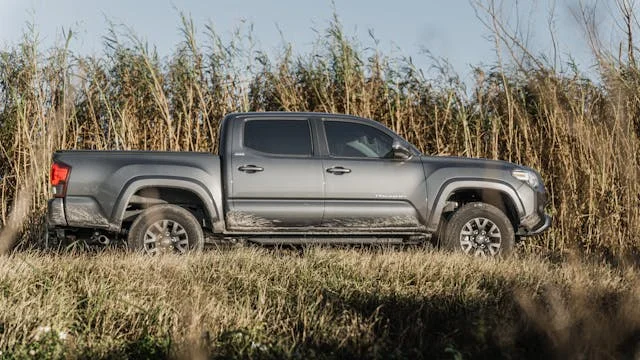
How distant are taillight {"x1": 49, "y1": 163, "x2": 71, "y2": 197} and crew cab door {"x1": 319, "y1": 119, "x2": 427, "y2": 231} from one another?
8.56ft

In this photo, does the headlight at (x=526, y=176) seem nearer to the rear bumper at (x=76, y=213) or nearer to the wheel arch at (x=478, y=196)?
the wheel arch at (x=478, y=196)

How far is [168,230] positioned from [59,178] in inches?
47.3

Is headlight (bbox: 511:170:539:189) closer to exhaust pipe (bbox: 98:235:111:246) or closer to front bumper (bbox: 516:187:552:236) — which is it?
front bumper (bbox: 516:187:552:236)

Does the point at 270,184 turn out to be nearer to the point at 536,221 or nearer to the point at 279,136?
the point at 279,136

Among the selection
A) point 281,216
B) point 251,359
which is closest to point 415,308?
point 251,359

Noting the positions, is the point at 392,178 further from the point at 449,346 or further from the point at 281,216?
the point at 449,346

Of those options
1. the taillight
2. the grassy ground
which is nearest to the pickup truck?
the taillight

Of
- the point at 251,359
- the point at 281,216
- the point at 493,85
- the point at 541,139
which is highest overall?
the point at 493,85

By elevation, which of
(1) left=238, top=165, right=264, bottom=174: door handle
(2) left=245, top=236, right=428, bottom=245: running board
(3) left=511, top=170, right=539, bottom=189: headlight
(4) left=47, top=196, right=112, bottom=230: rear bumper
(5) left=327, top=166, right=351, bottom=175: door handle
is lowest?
(2) left=245, top=236, right=428, bottom=245: running board

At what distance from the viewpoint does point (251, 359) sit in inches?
196

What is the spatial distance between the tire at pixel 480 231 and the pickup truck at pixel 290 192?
0.01m

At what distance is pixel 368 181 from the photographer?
9.27 m

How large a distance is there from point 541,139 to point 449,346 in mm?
7203

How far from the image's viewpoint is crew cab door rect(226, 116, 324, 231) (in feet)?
29.7
